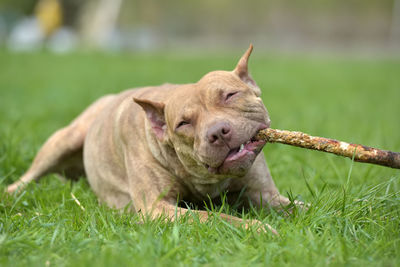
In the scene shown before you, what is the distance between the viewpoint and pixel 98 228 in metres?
3.34

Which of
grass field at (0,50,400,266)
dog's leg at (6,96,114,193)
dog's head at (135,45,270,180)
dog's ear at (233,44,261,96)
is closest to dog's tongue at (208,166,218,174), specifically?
dog's head at (135,45,270,180)

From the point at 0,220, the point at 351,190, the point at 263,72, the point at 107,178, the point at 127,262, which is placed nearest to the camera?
the point at 127,262

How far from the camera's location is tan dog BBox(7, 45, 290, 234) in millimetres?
3309

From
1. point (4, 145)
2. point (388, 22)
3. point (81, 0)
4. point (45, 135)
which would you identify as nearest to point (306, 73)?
point (45, 135)

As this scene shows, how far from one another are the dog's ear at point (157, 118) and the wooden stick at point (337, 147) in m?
0.75

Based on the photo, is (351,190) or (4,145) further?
(4,145)

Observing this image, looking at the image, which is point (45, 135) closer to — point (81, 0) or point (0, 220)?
point (0, 220)

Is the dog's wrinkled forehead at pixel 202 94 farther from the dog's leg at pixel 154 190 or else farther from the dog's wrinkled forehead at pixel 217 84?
the dog's leg at pixel 154 190

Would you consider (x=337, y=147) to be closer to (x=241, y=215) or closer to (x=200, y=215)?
(x=241, y=215)

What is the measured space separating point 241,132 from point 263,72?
38.7ft

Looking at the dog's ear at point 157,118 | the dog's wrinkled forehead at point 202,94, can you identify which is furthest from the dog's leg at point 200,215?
the dog's wrinkled forehead at point 202,94

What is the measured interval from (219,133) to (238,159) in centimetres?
23

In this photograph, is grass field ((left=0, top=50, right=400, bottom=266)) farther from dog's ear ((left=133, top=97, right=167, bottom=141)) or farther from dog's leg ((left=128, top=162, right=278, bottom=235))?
dog's ear ((left=133, top=97, right=167, bottom=141))

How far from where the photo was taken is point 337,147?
3266 mm
